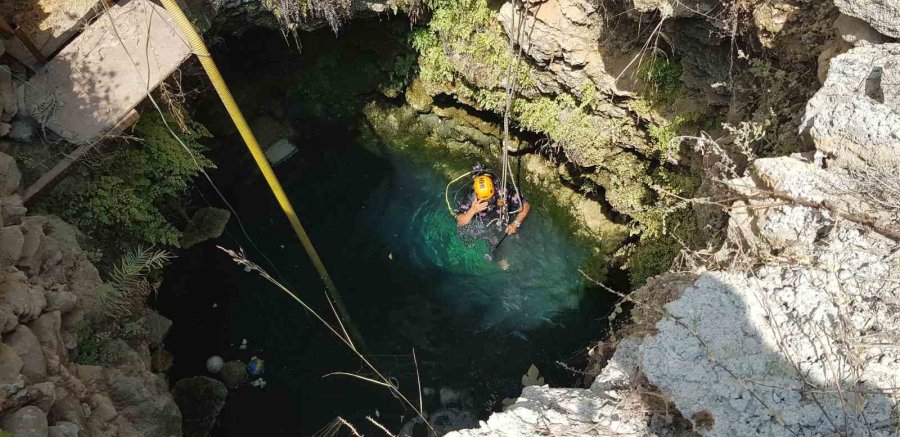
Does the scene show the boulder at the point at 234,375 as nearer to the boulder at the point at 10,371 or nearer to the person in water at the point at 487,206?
the boulder at the point at 10,371

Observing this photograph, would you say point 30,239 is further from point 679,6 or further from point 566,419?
point 679,6

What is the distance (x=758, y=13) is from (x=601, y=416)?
4.01 meters

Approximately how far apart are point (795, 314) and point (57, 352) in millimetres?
5187

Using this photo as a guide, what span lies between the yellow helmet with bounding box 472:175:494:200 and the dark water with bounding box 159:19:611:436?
86 cm

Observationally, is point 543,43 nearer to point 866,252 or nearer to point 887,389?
point 866,252

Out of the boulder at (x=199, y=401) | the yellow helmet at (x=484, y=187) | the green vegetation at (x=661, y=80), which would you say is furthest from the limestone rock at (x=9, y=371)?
the green vegetation at (x=661, y=80)

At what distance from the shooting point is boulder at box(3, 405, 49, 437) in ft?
11.3

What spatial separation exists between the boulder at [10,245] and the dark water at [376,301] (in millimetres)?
2823

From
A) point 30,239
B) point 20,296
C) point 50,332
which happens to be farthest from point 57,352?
point 30,239

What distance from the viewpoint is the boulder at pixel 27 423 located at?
3.44 meters

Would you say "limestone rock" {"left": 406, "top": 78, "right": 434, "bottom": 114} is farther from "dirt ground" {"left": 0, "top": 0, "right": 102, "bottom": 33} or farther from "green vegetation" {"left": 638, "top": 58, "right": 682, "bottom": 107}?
"dirt ground" {"left": 0, "top": 0, "right": 102, "bottom": 33}

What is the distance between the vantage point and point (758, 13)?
500 centimetres

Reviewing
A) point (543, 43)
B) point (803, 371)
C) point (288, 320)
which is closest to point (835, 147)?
point (803, 371)

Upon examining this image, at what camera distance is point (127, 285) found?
A: 559 cm
